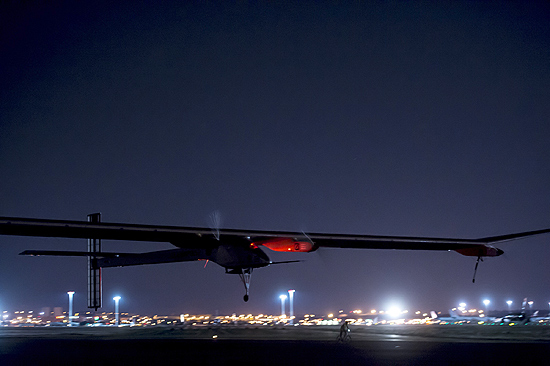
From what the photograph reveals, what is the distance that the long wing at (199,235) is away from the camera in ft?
76.6

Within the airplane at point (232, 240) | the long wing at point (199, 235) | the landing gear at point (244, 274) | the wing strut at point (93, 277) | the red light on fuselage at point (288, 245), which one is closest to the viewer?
the long wing at point (199, 235)

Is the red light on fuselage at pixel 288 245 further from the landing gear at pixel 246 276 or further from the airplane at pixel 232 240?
the landing gear at pixel 246 276

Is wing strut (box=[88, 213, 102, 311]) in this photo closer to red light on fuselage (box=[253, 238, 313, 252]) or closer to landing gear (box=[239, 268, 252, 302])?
landing gear (box=[239, 268, 252, 302])

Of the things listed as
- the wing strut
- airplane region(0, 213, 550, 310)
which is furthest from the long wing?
the wing strut

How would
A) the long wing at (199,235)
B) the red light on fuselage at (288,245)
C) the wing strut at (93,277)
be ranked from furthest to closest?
the wing strut at (93,277), the red light on fuselage at (288,245), the long wing at (199,235)

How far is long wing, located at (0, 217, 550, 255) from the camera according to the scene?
2334 centimetres

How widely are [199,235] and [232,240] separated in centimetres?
425

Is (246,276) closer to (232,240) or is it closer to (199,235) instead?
(232,240)

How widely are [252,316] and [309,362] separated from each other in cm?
18113

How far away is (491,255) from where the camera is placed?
3225cm

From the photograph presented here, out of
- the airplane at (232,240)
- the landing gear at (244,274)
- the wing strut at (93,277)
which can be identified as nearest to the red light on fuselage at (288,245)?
the airplane at (232,240)

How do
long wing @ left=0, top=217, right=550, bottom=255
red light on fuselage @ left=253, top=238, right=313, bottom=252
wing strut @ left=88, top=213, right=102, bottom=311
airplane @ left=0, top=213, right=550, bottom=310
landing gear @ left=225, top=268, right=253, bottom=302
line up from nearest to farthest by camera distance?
1. long wing @ left=0, top=217, right=550, bottom=255
2. airplane @ left=0, top=213, right=550, bottom=310
3. red light on fuselage @ left=253, top=238, right=313, bottom=252
4. landing gear @ left=225, top=268, right=253, bottom=302
5. wing strut @ left=88, top=213, right=102, bottom=311

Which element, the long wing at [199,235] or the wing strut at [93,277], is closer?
the long wing at [199,235]

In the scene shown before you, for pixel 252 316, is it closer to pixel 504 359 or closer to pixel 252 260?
pixel 252 260
